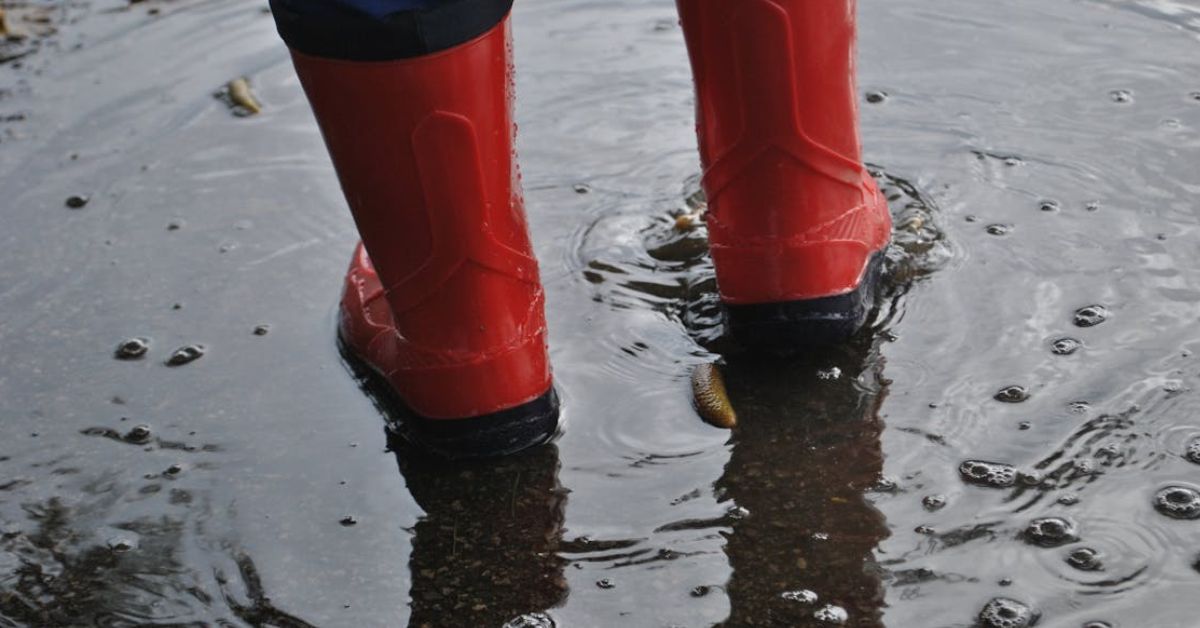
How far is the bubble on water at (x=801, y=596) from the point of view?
1419 millimetres

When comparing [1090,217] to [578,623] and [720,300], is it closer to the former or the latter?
[720,300]

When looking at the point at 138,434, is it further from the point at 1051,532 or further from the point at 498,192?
the point at 1051,532

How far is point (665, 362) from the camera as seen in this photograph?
6.02 ft

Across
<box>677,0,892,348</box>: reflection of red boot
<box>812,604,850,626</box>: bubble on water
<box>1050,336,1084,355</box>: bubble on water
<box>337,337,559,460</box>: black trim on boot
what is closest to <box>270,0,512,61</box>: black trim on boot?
<box>677,0,892,348</box>: reflection of red boot

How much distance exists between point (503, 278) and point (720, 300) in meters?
0.37

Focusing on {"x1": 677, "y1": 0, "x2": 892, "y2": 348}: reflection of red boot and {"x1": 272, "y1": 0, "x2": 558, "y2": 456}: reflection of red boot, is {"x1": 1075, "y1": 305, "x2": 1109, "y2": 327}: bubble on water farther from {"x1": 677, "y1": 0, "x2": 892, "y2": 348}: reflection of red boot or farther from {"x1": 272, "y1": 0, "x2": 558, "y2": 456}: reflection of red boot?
{"x1": 272, "y1": 0, "x2": 558, "y2": 456}: reflection of red boot

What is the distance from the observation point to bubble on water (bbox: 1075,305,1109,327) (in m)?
1.79

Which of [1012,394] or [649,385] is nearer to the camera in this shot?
[1012,394]

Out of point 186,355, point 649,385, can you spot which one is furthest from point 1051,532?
point 186,355

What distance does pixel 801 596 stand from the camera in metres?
1.42

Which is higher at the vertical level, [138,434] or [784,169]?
[784,169]

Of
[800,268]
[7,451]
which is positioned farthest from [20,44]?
[800,268]

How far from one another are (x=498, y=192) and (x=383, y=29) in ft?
0.83

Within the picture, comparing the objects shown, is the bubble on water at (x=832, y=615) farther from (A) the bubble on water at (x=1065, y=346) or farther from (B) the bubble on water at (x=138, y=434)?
(B) the bubble on water at (x=138, y=434)
